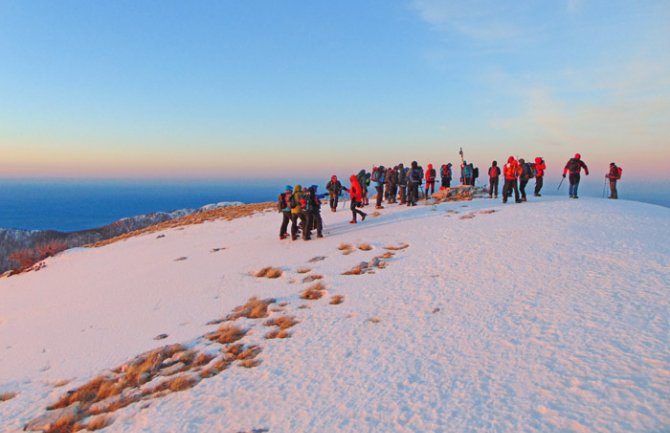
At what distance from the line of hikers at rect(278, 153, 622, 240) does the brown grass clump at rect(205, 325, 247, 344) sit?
8.24 meters

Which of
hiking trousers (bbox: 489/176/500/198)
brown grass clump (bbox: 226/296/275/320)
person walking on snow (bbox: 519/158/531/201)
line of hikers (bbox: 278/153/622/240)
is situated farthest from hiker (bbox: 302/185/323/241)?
hiking trousers (bbox: 489/176/500/198)

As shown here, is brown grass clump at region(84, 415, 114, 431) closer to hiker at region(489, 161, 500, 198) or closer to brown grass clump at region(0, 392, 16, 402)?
brown grass clump at region(0, 392, 16, 402)

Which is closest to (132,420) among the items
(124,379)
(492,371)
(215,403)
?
(215,403)

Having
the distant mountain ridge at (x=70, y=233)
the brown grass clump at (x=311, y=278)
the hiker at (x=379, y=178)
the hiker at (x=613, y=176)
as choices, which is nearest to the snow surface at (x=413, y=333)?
the brown grass clump at (x=311, y=278)

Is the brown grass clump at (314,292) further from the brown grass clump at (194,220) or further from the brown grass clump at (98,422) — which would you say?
the brown grass clump at (194,220)

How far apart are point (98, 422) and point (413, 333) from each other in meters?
5.07

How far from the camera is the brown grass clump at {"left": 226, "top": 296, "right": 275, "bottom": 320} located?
29.4 feet

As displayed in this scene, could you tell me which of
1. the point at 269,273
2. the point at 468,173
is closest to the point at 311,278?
the point at 269,273

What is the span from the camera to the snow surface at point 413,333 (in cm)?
486

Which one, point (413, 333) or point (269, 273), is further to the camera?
point (269, 273)

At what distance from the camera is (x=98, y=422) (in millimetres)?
5391

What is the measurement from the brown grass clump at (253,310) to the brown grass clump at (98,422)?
3.64m

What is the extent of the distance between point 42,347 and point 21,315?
13.8ft

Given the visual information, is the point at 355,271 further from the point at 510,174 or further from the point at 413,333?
the point at 510,174
